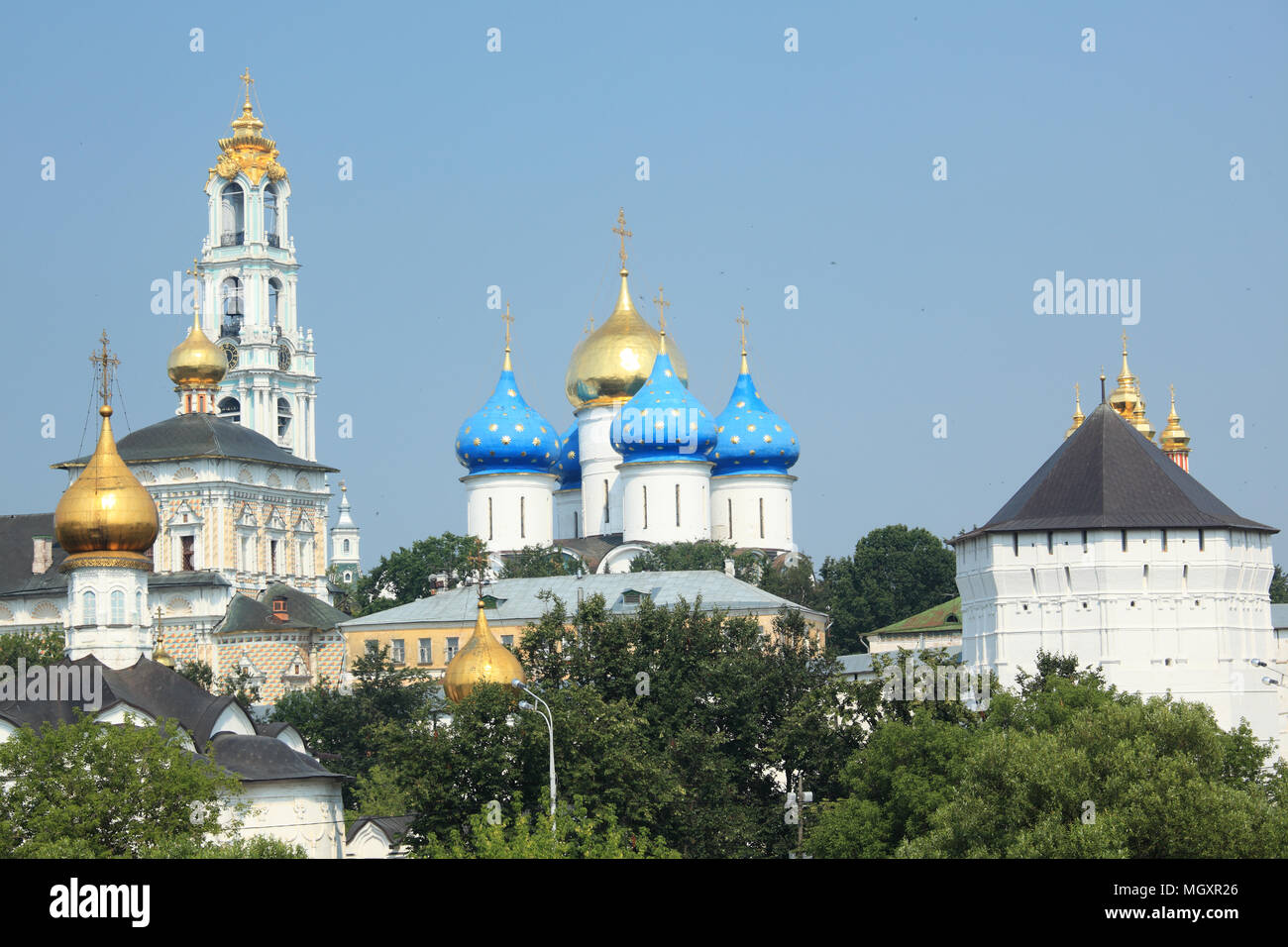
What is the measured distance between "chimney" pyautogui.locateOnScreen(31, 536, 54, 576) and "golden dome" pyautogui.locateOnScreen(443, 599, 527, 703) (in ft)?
92.5

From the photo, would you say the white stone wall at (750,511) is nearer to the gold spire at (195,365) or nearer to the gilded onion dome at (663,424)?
the gilded onion dome at (663,424)

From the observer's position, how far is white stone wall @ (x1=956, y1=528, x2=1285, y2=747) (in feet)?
151

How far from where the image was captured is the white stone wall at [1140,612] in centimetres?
4616

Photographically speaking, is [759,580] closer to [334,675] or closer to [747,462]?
[747,462]

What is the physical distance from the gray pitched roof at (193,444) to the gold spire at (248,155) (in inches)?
1120

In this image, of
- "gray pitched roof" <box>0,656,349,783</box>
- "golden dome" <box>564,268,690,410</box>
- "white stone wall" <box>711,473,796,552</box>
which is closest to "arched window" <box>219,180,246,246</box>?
"golden dome" <box>564,268,690,410</box>

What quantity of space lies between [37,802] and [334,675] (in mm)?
34851

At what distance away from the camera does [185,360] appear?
76.9 metres

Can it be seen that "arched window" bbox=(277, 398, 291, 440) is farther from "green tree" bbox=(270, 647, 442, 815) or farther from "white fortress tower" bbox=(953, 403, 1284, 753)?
"white fortress tower" bbox=(953, 403, 1284, 753)

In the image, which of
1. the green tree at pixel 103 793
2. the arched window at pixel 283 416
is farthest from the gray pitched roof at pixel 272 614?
the green tree at pixel 103 793

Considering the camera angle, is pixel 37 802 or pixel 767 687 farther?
pixel 767 687
